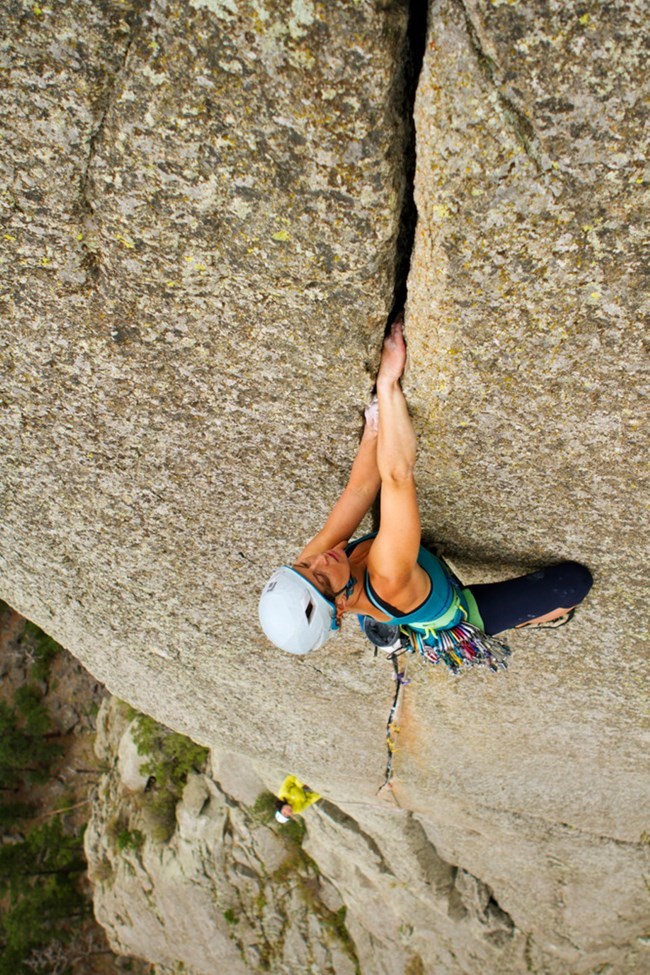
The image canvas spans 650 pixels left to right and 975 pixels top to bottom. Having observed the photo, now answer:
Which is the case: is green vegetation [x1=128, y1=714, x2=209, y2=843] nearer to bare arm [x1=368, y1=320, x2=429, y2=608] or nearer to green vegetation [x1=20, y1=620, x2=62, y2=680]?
green vegetation [x1=20, y1=620, x2=62, y2=680]

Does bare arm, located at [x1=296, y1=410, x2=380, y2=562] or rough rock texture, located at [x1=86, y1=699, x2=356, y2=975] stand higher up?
bare arm, located at [x1=296, y1=410, x2=380, y2=562]

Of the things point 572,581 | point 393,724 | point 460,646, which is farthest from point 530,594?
point 393,724

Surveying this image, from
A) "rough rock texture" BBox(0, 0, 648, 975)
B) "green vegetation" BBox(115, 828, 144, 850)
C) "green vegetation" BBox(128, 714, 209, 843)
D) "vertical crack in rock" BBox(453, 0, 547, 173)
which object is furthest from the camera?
"green vegetation" BBox(115, 828, 144, 850)

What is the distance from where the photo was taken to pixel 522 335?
2600 mm

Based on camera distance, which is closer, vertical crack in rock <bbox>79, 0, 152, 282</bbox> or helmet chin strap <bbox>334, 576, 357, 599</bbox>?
vertical crack in rock <bbox>79, 0, 152, 282</bbox>

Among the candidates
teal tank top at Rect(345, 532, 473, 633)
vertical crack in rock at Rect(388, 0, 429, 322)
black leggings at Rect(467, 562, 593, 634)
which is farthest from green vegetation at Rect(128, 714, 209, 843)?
vertical crack in rock at Rect(388, 0, 429, 322)

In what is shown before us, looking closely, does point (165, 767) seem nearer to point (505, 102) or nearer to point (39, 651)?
point (39, 651)

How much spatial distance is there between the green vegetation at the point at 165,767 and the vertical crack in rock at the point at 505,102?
9021 millimetres

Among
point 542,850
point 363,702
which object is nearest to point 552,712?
point 363,702

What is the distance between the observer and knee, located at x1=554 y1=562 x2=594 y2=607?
11.5 ft

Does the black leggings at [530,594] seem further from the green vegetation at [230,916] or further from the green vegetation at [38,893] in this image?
the green vegetation at [38,893]

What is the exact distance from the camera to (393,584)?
10.0 ft

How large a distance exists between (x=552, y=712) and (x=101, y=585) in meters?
3.21

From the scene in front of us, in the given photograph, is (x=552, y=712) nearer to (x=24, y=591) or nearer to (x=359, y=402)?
(x=359, y=402)
